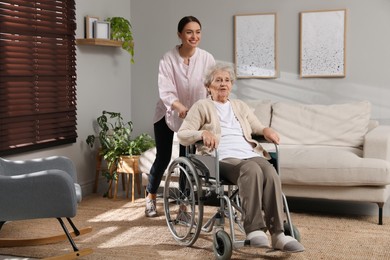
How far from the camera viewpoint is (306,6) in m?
5.46

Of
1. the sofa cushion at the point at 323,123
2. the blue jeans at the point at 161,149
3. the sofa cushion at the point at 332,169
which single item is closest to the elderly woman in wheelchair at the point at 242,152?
the blue jeans at the point at 161,149

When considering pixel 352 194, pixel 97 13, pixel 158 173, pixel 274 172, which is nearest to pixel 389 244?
pixel 352 194

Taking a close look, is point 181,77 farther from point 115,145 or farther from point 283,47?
point 283,47

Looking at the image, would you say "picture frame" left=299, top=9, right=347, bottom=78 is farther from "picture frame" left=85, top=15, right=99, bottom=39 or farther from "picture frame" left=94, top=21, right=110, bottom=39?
"picture frame" left=85, top=15, right=99, bottom=39

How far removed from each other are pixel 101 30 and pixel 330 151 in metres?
2.18

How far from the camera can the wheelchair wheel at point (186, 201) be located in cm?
341

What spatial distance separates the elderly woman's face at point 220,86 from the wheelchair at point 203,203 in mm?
340

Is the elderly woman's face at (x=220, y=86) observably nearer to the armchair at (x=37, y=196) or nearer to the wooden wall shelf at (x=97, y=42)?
the armchair at (x=37, y=196)

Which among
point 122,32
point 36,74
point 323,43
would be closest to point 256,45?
point 323,43

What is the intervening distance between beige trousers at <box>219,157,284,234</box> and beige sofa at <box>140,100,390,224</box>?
109 cm

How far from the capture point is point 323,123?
4.96 meters

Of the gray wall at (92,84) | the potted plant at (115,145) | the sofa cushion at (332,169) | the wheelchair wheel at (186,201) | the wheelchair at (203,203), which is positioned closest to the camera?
the wheelchair at (203,203)

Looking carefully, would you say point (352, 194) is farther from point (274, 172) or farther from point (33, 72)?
point (33, 72)

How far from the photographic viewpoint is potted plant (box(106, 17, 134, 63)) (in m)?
5.48
